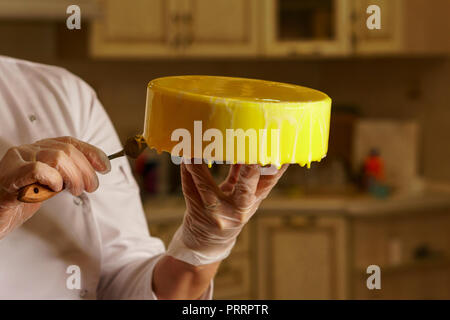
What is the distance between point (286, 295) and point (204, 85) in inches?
72.1

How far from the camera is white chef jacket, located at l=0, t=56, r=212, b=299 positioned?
913 mm

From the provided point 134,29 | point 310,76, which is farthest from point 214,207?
point 310,76

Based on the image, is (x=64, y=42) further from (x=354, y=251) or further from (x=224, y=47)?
(x=354, y=251)

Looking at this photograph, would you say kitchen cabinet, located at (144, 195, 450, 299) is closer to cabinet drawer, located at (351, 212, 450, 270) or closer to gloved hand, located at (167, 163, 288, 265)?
cabinet drawer, located at (351, 212, 450, 270)

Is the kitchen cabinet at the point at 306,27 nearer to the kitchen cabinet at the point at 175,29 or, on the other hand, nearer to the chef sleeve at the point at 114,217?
the kitchen cabinet at the point at 175,29

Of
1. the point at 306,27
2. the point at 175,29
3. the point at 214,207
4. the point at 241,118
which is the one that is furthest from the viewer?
the point at 306,27

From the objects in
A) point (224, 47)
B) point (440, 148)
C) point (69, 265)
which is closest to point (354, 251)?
point (440, 148)

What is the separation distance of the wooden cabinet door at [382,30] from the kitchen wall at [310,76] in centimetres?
30

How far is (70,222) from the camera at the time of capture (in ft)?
3.07

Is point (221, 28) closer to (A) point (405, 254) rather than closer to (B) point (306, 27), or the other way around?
(B) point (306, 27)

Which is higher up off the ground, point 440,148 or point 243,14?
point 243,14

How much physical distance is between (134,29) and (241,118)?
6.18 feet

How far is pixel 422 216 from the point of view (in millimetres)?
2436

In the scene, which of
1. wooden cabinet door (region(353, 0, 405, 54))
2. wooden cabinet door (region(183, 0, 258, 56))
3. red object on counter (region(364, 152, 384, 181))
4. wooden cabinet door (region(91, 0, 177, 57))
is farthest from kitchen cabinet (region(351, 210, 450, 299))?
wooden cabinet door (region(91, 0, 177, 57))
